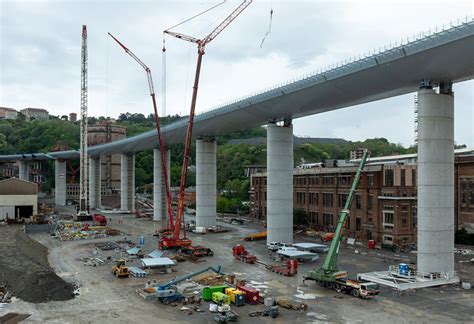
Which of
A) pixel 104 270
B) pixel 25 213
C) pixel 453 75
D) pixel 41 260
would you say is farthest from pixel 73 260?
pixel 25 213

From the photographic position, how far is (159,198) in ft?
331

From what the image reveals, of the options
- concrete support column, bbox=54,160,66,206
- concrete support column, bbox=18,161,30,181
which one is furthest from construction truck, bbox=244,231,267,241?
concrete support column, bbox=18,161,30,181

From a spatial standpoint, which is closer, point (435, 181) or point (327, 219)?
point (435, 181)

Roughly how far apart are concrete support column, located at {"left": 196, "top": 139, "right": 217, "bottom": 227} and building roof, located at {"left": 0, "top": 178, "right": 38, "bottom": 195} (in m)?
36.0

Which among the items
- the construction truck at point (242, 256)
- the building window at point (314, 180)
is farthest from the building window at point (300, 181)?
the construction truck at point (242, 256)

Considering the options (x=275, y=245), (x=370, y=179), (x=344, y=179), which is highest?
(x=370, y=179)

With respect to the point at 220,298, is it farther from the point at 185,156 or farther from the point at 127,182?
the point at 127,182

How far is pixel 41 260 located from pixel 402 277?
36.5 metres

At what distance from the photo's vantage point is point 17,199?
91.4m

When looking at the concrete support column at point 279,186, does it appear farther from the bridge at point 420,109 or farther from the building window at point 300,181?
the building window at point 300,181

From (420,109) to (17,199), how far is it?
261 ft

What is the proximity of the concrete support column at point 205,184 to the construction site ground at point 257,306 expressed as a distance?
29.1m

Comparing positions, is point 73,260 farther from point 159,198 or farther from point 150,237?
point 159,198

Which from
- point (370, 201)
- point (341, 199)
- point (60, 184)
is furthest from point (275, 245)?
point (60, 184)
